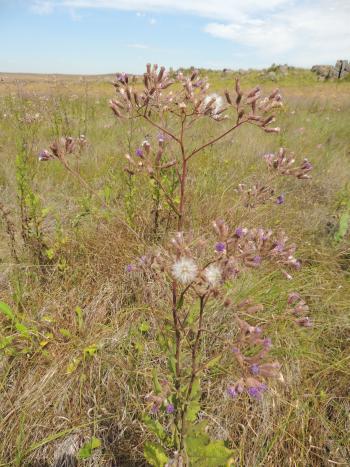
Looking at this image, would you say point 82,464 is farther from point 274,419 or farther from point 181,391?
point 274,419

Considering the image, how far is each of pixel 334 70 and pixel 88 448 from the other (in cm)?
2872

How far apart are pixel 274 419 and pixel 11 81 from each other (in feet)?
18.5

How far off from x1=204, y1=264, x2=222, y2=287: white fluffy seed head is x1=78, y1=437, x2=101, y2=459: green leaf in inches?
42.1

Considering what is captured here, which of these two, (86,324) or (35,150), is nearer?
(86,324)

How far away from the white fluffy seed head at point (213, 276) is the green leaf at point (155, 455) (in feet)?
2.68

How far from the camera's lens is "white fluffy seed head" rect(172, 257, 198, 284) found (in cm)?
131

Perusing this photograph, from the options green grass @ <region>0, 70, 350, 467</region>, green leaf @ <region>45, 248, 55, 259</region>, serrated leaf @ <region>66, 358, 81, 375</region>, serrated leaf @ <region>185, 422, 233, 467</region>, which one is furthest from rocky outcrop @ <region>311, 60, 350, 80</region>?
serrated leaf @ <region>185, 422, 233, 467</region>

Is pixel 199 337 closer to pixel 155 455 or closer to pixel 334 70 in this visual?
pixel 155 455

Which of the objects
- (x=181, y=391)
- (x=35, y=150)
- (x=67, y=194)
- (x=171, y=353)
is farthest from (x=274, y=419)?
(x=35, y=150)

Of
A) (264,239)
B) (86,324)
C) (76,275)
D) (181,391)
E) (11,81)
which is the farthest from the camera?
(11,81)

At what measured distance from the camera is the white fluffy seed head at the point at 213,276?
1267 mm

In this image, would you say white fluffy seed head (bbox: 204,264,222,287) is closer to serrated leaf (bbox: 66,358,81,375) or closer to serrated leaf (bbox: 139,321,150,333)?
serrated leaf (bbox: 139,321,150,333)

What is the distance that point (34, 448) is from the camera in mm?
1639

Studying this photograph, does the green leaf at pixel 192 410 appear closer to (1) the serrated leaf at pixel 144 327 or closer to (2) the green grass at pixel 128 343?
(2) the green grass at pixel 128 343
